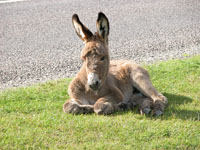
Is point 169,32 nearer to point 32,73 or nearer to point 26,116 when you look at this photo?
point 32,73

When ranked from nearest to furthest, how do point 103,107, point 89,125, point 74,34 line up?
1. point 89,125
2. point 103,107
3. point 74,34

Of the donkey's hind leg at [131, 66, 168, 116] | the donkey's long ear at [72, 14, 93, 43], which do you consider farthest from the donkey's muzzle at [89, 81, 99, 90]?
the donkey's hind leg at [131, 66, 168, 116]

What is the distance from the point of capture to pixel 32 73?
8930mm

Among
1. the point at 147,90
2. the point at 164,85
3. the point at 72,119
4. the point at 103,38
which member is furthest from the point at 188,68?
the point at 72,119

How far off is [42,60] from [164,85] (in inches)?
133

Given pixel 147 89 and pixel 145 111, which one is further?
pixel 147 89

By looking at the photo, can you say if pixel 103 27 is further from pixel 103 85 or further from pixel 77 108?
pixel 77 108

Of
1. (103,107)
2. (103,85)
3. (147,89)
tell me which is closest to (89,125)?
(103,107)

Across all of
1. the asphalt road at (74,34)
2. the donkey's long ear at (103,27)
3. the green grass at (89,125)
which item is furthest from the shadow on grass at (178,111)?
the asphalt road at (74,34)

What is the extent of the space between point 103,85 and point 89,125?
105 centimetres

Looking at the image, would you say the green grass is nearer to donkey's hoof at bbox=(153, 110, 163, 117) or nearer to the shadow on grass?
the shadow on grass

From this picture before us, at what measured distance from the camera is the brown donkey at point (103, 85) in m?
6.12

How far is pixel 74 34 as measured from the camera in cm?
1154

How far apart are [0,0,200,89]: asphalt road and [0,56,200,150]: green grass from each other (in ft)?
4.76
